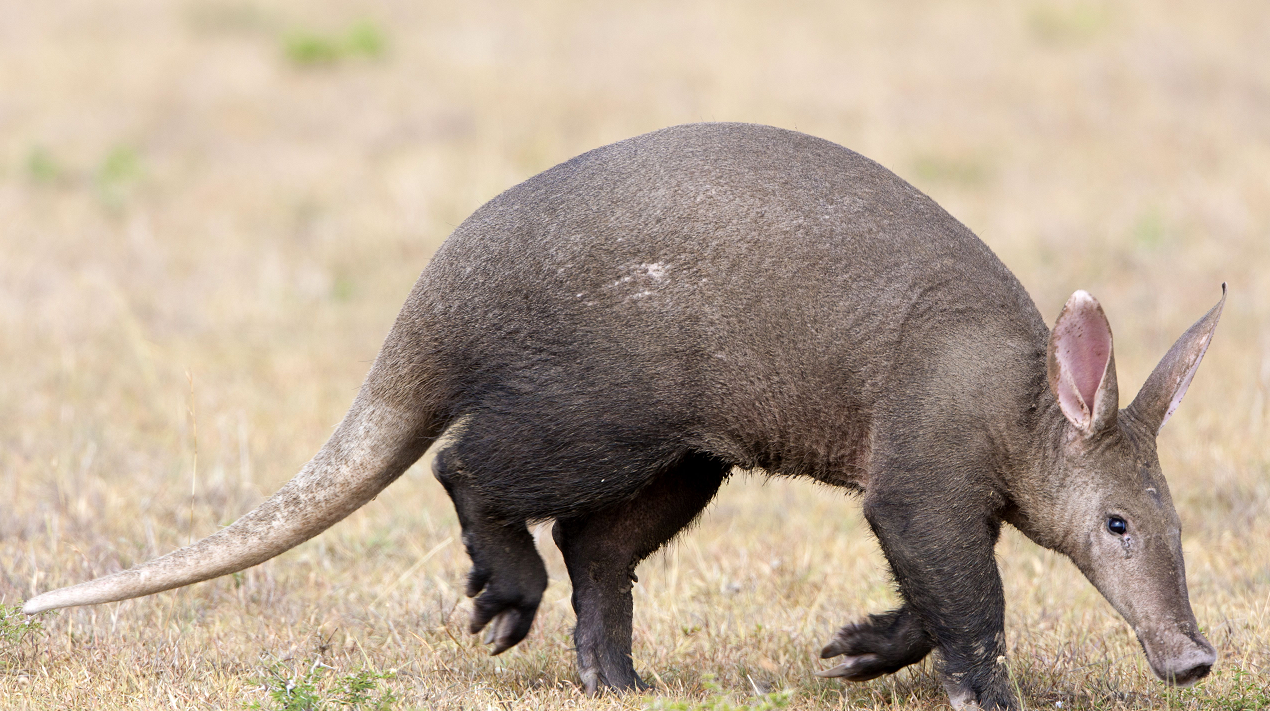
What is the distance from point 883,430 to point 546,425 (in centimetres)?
93

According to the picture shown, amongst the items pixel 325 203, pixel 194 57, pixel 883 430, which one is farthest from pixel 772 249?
pixel 194 57

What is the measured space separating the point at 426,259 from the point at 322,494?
623 cm

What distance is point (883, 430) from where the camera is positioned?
3.66 m

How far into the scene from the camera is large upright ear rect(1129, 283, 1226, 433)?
11.6 ft

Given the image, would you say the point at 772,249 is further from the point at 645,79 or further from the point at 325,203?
the point at 645,79

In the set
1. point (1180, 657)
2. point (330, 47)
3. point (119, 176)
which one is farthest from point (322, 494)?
point (330, 47)

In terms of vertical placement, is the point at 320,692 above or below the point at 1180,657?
below

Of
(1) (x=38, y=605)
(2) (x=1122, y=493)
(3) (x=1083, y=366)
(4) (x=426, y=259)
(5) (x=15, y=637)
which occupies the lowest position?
(5) (x=15, y=637)

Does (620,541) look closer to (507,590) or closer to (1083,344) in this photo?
(507,590)

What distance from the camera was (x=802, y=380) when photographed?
147 inches

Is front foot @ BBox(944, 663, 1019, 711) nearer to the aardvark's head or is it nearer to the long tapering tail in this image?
the aardvark's head

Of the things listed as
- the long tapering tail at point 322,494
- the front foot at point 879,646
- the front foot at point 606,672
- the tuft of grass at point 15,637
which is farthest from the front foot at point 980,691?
the tuft of grass at point 15,637

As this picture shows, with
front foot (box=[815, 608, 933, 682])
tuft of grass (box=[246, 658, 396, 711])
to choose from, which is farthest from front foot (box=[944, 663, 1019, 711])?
tuft of grass (box=[246, 658, 396, 711])

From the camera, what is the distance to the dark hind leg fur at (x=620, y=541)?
4.30 m
